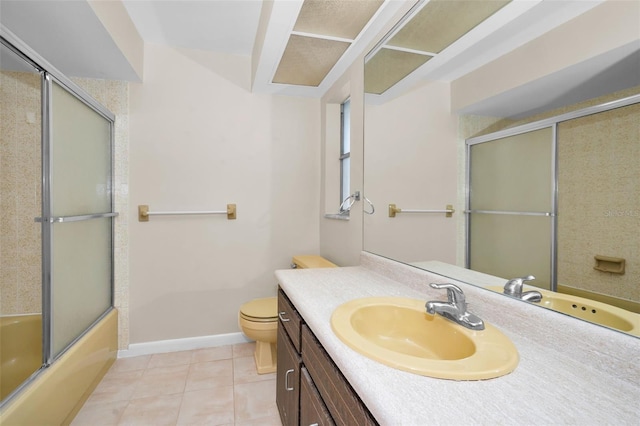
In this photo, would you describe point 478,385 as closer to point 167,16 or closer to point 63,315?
point 63,315

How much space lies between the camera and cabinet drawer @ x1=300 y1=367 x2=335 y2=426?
877 mm

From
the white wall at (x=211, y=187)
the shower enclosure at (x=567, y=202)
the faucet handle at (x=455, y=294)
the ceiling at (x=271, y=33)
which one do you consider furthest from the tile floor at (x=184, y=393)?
the ceiling at (x=271, y=33)

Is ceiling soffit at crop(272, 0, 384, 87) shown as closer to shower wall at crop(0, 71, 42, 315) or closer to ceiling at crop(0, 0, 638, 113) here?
ceiling at crop(0, 0, 638, 113)

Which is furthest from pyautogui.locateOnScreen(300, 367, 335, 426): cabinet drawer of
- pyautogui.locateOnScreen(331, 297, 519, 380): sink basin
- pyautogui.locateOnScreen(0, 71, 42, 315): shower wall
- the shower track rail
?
pyautogui.locateOnScreen(0, 71, 42, 315): shower wall

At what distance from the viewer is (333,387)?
2.65ft

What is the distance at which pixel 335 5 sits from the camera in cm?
147

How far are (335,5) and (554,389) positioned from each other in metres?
1.65

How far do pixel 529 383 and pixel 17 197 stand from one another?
2.74m

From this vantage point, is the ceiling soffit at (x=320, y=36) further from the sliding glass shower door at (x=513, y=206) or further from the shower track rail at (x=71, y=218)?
the shower track rail at (x=71, y=218)

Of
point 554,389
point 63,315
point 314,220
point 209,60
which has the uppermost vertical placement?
point 209,60

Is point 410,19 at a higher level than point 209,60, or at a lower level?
lower

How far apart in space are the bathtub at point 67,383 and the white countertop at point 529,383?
1283 mm

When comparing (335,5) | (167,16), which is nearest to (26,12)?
(167,16)

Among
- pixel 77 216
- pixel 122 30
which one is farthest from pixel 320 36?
pixel 77 216
